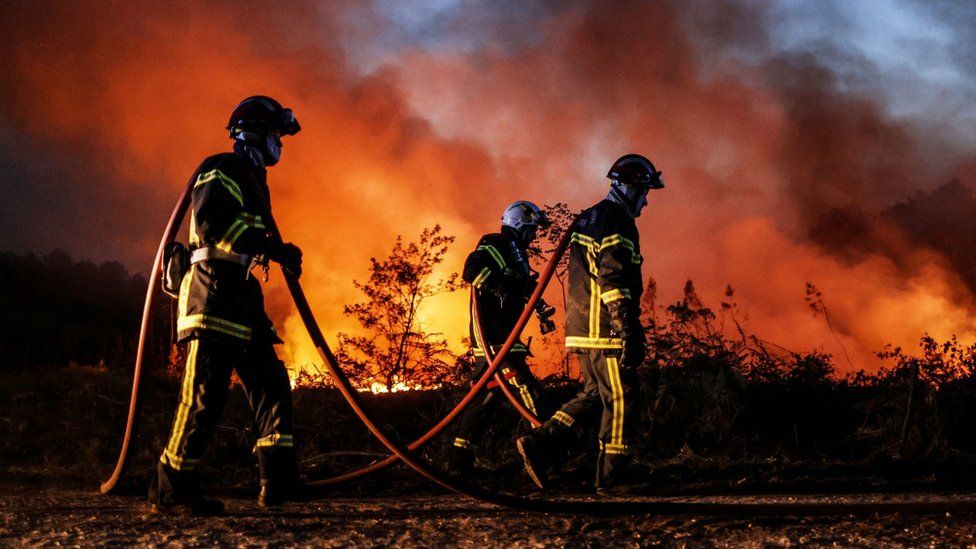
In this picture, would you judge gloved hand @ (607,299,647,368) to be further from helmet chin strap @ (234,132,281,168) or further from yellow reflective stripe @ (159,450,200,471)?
yellow reflective stripe @ (159,450,200,471)

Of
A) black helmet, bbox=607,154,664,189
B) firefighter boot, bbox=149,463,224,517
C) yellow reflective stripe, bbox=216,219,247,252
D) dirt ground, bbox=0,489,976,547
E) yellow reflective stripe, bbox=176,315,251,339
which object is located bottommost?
dirt ground, bbox=0,489,976,547

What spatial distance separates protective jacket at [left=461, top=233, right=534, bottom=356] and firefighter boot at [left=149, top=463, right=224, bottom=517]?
2450 millimetres

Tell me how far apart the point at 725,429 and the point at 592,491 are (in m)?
2.19

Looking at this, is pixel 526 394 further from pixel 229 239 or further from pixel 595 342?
pixel 229 239

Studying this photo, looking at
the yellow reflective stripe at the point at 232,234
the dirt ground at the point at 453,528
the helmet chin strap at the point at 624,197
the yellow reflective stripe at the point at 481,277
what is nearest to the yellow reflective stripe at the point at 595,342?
the helmet chin strap at the point at 624,197

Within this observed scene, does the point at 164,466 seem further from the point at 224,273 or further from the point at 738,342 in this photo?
the point at 738,342

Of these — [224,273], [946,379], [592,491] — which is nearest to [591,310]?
[592,491]

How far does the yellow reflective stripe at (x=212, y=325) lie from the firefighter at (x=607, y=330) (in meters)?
1.78

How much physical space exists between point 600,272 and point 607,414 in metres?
0.84

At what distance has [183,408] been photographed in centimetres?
397

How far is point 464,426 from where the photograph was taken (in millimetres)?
5875

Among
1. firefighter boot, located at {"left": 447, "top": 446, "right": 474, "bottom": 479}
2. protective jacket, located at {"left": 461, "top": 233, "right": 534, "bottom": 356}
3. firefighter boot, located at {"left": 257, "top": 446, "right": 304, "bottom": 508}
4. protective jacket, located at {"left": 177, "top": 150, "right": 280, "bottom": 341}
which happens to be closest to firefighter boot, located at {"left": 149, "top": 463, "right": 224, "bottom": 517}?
firefighter boot, located at {"left": 257, "top": 446, "right": 304, "bottom": 508}

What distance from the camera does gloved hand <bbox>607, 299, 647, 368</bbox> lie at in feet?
15.1

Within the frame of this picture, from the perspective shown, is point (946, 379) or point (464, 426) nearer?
point (464, 426)
